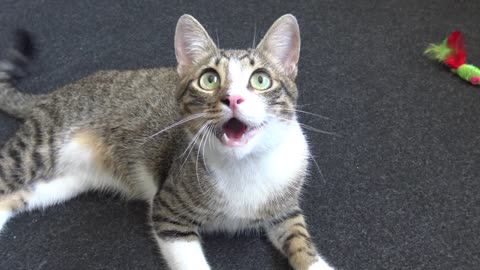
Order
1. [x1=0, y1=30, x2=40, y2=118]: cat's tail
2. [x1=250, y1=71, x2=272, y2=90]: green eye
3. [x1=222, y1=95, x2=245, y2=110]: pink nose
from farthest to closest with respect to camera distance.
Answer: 1. [x1=0, y1=30, x2=40, y2=118]: cat's tail
2. [x1=250, y1=71, x2=272, y2=90]: green eye
3. [x1=222, y1=95, x2=245, y2=110]: pink nose

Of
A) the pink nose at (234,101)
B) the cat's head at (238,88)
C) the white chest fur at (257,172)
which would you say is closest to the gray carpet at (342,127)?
the white chest fur at (257,172)

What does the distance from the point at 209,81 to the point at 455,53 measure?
1393 millimetres

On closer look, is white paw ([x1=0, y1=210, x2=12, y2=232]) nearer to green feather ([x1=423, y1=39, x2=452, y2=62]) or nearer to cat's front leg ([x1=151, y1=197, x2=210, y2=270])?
cat's front leg ([x1=151, y1=197, x2=210, y2=270])

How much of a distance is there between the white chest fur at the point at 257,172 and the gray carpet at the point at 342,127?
23cm

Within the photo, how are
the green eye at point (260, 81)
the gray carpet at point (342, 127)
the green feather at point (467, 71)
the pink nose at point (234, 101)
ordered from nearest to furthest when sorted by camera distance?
the pink nose at point (234, 101) → the green eye at point (260, 81) → the gray carpet at point (342, 127) → the green feather at point (467, 71)

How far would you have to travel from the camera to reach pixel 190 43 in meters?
1.36

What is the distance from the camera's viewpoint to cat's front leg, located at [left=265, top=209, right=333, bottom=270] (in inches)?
53.9

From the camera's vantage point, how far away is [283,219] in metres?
1.46

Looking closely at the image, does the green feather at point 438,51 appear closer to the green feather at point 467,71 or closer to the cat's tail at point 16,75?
the green feather at point 467,71

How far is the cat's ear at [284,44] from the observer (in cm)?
130

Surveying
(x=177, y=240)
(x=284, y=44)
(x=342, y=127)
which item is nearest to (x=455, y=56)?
(x=342, y=127)

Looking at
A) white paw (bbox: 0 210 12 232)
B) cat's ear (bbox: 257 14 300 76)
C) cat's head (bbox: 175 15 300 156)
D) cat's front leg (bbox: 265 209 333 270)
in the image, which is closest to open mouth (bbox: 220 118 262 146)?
cat's head (bbox: 175 15 300 156)

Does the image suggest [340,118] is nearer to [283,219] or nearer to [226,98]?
[283,219]

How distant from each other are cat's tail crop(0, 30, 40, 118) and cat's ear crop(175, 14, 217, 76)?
2.43ft
